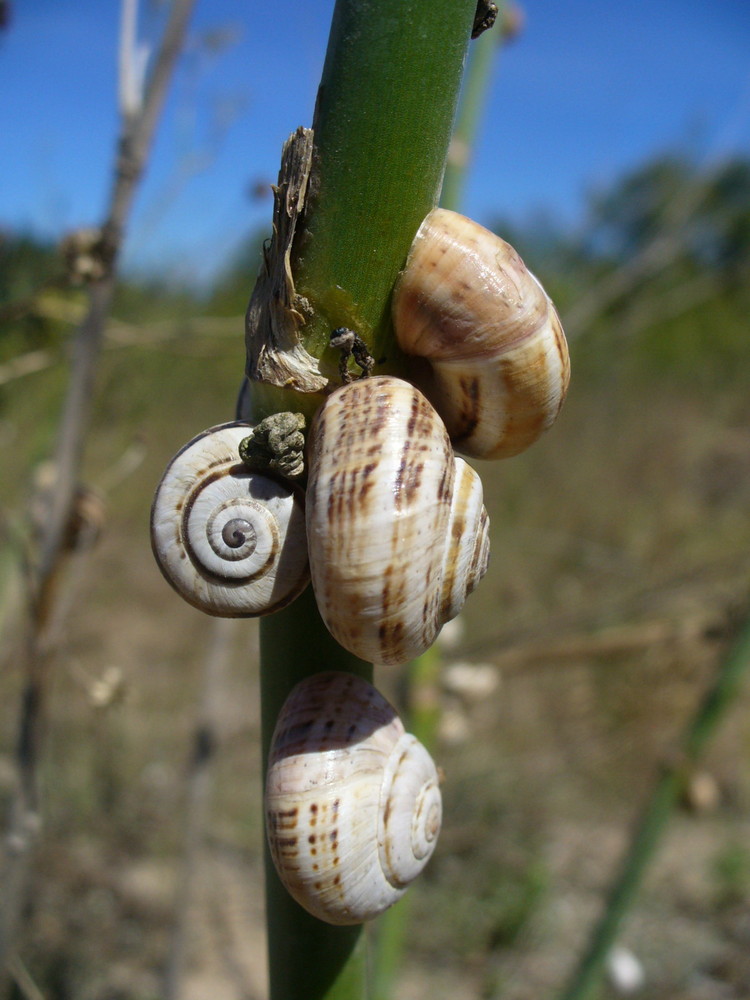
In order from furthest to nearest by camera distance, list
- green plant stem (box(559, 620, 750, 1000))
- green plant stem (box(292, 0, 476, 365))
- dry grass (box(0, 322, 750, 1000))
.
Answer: dry grass (box(0, 322, 750, 1000))
green plant stem (box(559, 620, 750, 1000))
green plant stem (box(292, 0, 476, 365))

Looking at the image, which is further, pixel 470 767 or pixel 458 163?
pixel 470 767

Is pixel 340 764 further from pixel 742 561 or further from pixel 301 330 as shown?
pixel 742 561

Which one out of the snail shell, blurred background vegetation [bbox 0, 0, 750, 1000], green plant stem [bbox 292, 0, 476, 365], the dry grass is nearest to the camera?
green plant stem [bbox 292, 0, 476, 365]

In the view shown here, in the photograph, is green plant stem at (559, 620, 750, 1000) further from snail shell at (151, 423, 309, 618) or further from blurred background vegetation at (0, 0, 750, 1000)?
snail shell at (151, 423, 309, 618)

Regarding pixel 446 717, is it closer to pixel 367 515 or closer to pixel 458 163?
pixel 458 163

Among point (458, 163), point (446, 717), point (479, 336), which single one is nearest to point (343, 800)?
point (479, 336)

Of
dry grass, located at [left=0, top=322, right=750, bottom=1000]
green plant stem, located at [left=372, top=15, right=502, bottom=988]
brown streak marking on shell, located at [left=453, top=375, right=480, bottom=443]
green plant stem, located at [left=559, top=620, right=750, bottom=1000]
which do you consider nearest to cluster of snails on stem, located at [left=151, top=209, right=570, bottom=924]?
brown streak marking on shell, located at [left=453, top=375, right=480, bottom=443]

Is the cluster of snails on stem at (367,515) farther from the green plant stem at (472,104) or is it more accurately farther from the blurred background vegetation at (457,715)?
the green plant stem at (472,104)

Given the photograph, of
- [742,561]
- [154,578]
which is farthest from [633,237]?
[154,578]
